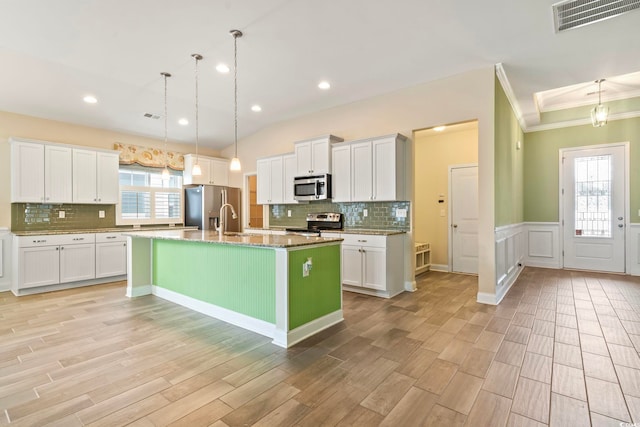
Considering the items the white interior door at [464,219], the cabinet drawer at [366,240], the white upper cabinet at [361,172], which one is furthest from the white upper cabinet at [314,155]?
the white interior door at [464,219]

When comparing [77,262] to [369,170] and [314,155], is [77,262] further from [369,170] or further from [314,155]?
[369,170]

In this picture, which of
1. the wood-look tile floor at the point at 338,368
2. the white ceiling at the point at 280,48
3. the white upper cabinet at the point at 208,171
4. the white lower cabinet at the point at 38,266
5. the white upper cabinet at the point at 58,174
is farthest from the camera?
the white upper cabinet at the point at 208,171

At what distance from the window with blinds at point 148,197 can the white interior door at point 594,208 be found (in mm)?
8036

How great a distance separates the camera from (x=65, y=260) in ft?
15.8

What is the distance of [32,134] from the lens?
16.2 ft

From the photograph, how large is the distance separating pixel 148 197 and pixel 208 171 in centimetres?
134

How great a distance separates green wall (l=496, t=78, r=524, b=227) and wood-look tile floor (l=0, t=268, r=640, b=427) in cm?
144

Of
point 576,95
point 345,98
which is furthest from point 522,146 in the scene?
point 345,98

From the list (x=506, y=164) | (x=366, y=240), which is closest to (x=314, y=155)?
(x=366, y=240)

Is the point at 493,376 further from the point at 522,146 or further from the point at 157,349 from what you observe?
the point at 522,146

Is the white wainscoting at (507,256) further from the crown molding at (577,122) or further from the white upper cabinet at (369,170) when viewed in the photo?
the crown molding at (577,122)

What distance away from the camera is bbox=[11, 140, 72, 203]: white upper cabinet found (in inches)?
181

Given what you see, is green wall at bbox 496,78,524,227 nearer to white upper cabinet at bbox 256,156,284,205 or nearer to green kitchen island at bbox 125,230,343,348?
green kitchen island at bbox 125,230,343,348

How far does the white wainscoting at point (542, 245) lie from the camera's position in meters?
6.21
